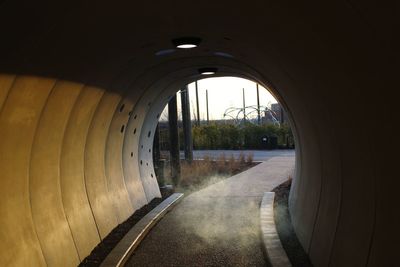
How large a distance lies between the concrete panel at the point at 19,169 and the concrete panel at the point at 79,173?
123 centimetres

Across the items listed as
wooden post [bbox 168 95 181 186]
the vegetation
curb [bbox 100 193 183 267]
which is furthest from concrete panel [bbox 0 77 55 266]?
the vegetation

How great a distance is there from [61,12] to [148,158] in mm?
8722

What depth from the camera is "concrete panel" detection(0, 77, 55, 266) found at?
463 centimetres

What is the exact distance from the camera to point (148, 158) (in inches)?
495

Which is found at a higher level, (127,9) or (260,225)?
(127,9)

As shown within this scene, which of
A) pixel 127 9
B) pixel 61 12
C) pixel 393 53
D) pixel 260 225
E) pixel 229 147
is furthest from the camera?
pixel 229 147

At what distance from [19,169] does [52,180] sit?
1.03 metres

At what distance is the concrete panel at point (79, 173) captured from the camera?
6.57 m

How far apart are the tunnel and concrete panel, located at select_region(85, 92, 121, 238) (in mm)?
36

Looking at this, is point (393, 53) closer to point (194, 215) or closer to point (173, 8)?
point (173, 8)

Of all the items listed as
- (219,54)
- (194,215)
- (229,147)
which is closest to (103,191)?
(194,215)

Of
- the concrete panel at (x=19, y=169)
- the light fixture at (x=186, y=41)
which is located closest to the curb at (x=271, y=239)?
the concrete panel at (x=19, y=169)

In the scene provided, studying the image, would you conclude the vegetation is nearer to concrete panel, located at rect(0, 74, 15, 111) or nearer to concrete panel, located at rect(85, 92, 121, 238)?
concrete panel, located at rect(85, 92, 121, 238)

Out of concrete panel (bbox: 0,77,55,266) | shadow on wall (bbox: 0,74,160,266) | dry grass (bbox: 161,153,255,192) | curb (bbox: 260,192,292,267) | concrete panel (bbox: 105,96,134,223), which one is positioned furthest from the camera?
dry grass (bbox: 161,153,255,192)
